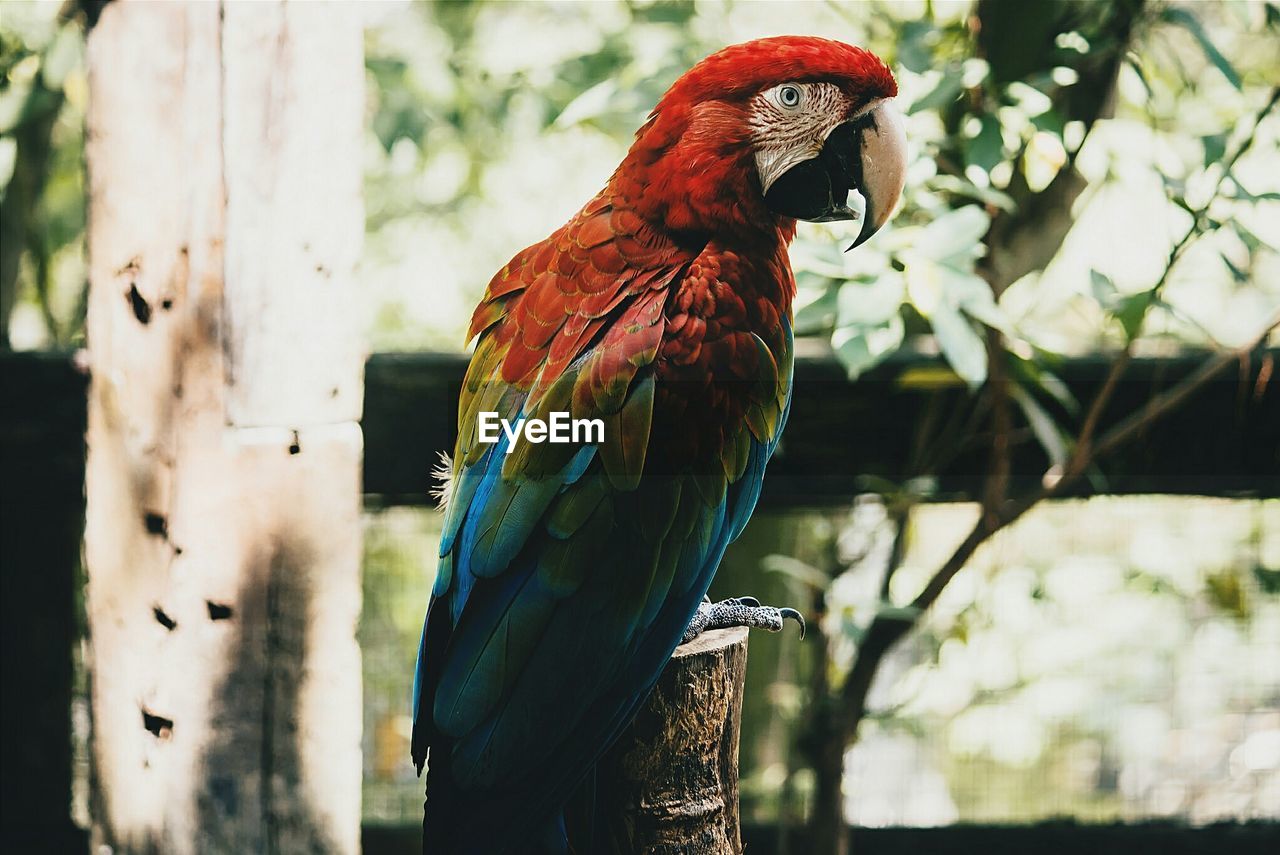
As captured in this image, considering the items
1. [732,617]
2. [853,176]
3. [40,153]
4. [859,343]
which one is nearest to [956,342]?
[859,343]

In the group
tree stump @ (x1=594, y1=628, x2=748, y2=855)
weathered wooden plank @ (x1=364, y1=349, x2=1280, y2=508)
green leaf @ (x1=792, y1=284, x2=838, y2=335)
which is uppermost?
green leaf @ (x1=792, y1=284, x2=838, y2=335)

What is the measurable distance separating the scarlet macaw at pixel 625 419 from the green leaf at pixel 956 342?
0.15 metres

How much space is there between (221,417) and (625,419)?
1.00 ft

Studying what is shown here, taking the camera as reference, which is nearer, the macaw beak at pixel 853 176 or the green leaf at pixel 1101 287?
the macaw beak at pixel 853 176

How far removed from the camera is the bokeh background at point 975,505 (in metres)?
0.97

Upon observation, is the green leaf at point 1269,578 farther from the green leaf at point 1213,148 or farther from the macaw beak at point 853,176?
the macaw beak at point 853,176

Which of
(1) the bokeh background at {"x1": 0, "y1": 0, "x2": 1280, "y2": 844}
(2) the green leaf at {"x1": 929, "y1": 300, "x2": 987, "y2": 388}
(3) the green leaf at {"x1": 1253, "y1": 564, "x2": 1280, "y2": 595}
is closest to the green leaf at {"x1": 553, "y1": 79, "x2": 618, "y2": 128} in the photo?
(1) the bokeh background at {"x1": 0, "y1": 0, "x2": 1280, "y2": 844}

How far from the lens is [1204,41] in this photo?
949 millimetres

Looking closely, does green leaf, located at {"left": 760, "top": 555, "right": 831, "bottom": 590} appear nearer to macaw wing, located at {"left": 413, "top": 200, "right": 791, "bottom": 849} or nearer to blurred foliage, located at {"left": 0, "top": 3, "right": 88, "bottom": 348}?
macaw wing, located at {"left": 413, "top": 200, "right": 791, "bottom": 849}

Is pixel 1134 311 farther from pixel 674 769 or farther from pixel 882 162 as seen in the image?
pixel 674 769

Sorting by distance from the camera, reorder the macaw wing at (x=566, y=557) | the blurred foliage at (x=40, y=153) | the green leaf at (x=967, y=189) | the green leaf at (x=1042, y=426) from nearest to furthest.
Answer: the macaw wing at (x=566, y=557)
the green leaf at (x=967, y=189)
the green leaf at (x=1042, y=426)
the blurred foliage at (x=40, y=153)

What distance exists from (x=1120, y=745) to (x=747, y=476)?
3.39 ft

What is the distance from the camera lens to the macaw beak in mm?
726

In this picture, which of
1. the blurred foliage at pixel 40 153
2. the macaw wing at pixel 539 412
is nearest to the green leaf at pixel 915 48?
the macaw wing at pixel 539 412
